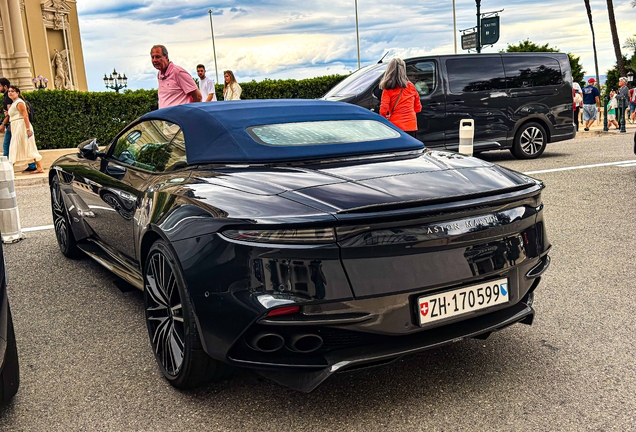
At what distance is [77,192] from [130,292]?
941 mm

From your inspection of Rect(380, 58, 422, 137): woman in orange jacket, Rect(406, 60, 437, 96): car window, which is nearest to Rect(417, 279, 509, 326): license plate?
Rect(380, 58, 422, 137): woman in orange jacket

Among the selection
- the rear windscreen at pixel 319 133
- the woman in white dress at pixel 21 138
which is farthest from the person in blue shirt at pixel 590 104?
the rear windscreen at pixel 319 133

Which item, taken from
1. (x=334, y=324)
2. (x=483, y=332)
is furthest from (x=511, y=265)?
(x=334, y=324)

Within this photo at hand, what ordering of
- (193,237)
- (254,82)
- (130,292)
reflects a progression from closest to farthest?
(193,237)
(130,292)
(254,82)

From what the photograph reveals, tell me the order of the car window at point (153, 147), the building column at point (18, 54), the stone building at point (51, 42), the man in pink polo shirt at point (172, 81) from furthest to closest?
the stone building at point (51, 42) < the building column at point (18, 54) < the man in pink polo shirt at point (172, 81) < the car window at point (153, 147)

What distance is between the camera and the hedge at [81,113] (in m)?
17.5

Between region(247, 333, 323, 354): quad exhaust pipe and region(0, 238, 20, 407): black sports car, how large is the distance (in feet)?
3.60

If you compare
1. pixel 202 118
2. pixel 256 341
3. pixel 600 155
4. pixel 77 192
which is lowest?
pixel 600 155

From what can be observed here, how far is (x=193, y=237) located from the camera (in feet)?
9.52

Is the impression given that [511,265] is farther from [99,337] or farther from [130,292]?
[130,292]

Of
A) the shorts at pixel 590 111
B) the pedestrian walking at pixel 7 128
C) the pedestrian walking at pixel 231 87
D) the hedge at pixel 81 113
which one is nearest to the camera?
the pedestrian walking at pixel 7 128

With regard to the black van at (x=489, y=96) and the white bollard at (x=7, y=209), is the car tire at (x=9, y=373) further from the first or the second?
the black van at (x=489, y=96)

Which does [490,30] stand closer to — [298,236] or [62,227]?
[62,227]

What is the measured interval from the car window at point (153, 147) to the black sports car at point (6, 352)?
1.15 meters
